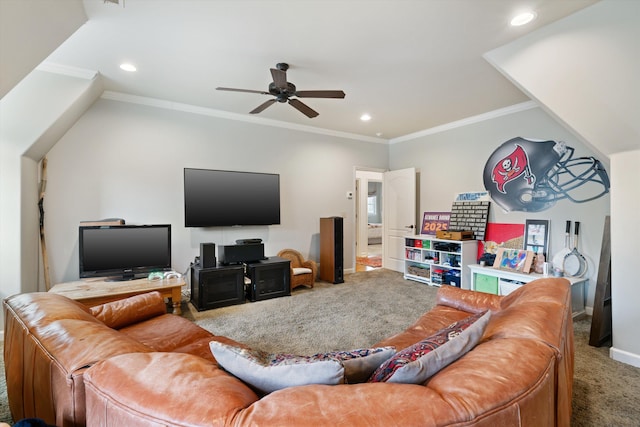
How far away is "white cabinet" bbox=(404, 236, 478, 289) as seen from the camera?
14.3 feet

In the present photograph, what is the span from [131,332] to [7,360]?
0.55 meters

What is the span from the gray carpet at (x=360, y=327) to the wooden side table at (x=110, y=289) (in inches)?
18.4

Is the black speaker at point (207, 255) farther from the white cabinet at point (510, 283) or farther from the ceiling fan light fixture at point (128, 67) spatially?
the white cabinet at point (510, 283)

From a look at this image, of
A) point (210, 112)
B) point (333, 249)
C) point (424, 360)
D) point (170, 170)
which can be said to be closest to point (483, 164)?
point (333, 249)

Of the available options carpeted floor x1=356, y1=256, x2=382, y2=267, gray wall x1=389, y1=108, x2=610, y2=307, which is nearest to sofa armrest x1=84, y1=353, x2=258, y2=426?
gray wall x1=389, y1=108, x2=610, y2=307

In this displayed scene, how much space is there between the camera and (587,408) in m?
1.79

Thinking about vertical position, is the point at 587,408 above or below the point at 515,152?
below

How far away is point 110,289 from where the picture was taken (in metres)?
2.97

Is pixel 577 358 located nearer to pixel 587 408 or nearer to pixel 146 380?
pixel 587 408

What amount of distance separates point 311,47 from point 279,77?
0.39 metres

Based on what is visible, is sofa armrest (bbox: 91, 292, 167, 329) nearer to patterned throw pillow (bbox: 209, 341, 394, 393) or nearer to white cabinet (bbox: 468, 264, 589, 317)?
patterned throw pillow (bbox: 209, 341, 394, 393)

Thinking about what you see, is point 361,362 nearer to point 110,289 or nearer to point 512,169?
point 110,289

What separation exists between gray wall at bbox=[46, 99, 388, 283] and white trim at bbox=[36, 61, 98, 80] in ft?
Answer: 1.97

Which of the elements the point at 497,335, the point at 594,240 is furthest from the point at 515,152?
the point at 497,335
